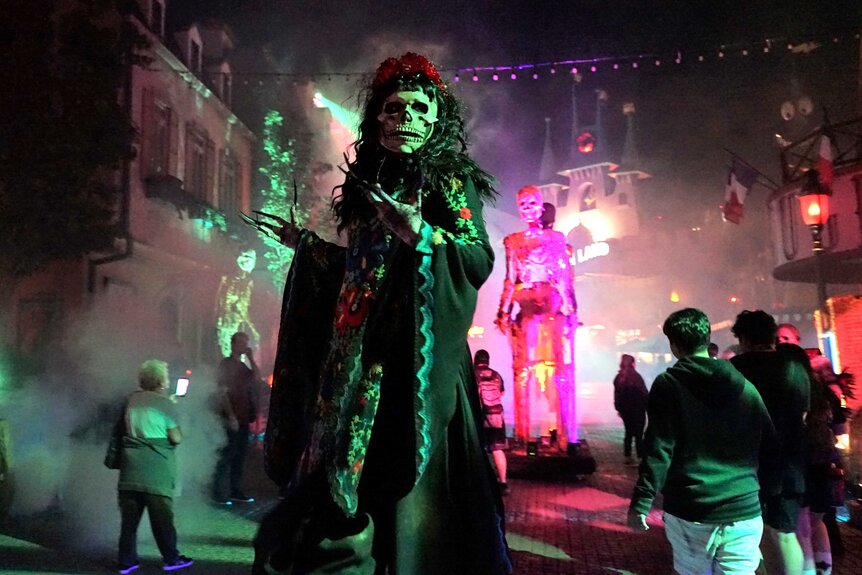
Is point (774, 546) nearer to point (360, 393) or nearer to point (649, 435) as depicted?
point (649, 435)

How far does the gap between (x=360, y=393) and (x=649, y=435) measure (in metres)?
1.57

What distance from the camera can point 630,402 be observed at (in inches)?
399

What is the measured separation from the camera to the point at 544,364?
888cm

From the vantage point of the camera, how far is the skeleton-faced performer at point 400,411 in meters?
1.89

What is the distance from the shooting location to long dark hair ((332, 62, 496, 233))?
2199 mm

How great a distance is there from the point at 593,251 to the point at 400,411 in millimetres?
48552

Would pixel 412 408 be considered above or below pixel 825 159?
below

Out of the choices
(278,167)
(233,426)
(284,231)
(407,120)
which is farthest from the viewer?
(278,167)

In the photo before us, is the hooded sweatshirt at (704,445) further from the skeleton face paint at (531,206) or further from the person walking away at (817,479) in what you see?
the skeleton face paint at (531,206)

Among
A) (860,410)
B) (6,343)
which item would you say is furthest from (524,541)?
(6,343)

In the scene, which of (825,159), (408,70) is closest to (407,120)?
(408,70)

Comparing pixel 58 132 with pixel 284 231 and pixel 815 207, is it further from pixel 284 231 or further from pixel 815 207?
pixel 815 207

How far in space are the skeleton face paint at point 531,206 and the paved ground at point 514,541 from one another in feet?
12.3

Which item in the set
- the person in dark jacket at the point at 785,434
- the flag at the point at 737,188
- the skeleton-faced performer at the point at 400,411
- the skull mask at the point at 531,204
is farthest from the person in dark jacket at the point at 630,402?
the skeleton-faced performer at the point at 400,411
